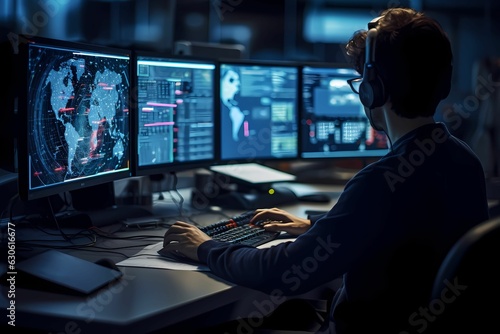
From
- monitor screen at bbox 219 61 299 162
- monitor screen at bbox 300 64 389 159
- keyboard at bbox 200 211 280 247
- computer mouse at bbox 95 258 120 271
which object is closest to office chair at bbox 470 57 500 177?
monitor screen at bbox 300 64 389 159

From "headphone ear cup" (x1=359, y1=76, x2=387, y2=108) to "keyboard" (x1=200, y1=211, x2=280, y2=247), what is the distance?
0.50 metres

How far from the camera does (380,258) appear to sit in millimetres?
1297

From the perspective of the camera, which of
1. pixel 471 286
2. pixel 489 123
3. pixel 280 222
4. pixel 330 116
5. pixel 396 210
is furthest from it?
pixel 489 123

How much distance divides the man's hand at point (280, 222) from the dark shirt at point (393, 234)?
478 mm

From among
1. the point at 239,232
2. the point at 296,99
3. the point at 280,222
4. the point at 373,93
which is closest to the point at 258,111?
→ the point at 296,99

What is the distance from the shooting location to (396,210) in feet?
4.15

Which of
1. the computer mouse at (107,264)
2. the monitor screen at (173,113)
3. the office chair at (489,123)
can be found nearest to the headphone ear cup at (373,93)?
the computer mouse at (107,264)

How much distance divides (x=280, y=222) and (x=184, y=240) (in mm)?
387

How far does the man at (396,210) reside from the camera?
127 cm

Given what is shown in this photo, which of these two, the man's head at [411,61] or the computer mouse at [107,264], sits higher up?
the man's head at [411,61]

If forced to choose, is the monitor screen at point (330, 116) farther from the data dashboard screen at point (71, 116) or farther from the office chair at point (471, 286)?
the office chair at point (471, 286)

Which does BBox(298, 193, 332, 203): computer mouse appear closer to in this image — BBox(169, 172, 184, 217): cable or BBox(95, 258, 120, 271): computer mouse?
BBox(169, 172, 184, 217): cable

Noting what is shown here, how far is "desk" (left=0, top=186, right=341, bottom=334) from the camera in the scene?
3.92ft

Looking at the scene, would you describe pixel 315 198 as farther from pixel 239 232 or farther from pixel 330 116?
pixel 239 232
